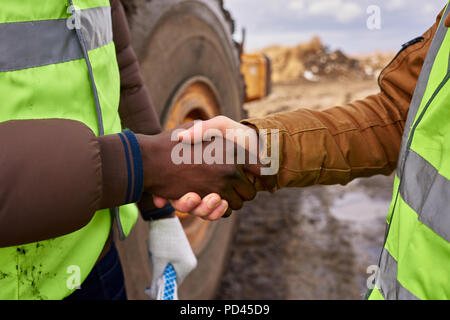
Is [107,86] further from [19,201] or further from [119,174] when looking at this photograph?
[19,201]

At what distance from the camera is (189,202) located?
1.23 m

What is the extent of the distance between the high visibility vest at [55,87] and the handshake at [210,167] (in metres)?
0.19

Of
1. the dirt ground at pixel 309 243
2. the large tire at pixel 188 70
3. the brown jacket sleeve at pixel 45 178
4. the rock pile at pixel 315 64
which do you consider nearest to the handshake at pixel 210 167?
the brown jacket sleeve at pixel 45 178

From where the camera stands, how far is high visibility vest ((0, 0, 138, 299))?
33.4 inches

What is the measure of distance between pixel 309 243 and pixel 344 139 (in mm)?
2056

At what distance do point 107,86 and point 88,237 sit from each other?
0.38 m

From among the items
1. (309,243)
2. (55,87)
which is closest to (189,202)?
(55,87)

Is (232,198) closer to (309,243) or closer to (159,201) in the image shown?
(159,201)

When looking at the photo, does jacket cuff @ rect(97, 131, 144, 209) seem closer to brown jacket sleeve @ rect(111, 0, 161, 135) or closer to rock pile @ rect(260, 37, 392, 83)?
brown jacket sleeve @ rect(111, 0, 161, 135)

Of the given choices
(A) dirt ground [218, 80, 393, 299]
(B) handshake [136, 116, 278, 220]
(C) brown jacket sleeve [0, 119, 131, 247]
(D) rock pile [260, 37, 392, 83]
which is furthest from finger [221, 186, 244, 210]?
(D) rock pile [260, 37, 392, 83]

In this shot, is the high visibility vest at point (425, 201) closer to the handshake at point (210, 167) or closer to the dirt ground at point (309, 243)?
the handshake at point (210, 167)

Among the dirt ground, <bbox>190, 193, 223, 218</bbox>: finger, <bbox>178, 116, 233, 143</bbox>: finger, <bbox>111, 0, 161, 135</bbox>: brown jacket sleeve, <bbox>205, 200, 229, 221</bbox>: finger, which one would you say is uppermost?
<bbox>111, 0, 161, 135</bbox>: brown jacket sleeve

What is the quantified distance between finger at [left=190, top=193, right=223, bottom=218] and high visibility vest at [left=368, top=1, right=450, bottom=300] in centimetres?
53

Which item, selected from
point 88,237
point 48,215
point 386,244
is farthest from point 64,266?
point 386,244
